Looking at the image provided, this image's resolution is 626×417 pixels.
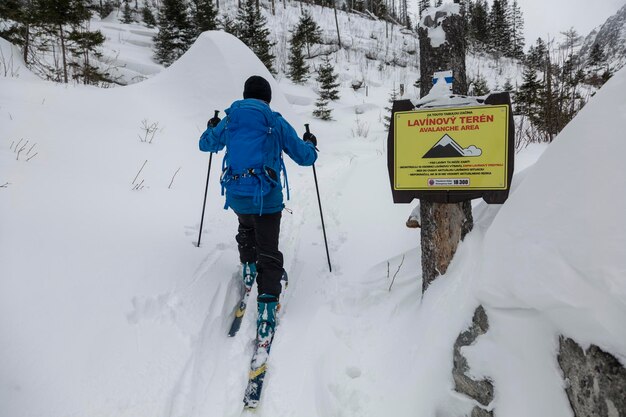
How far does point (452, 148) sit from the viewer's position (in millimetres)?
1891

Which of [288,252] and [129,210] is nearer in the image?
[129,210]

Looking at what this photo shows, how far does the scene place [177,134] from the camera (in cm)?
632

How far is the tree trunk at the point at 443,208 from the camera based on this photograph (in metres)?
2.02

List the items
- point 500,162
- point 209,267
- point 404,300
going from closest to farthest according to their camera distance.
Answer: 1. point 500,162
2. point 404,300
3. point 209,267

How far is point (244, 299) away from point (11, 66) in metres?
8.19

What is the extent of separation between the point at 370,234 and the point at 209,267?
181 centimetres

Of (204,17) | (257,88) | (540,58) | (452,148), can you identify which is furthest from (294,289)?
(204,17)

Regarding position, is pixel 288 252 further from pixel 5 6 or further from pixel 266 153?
pixel 5 6

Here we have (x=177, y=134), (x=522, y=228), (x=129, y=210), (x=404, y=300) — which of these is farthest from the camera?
(x=177, y=134)

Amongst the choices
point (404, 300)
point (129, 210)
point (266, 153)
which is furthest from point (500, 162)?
point (129, 210)

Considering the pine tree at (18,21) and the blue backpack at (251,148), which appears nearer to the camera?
the blue backpack at (251,148)

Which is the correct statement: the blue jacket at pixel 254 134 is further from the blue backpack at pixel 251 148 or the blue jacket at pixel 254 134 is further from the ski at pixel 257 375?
the ski at pixel 257 375

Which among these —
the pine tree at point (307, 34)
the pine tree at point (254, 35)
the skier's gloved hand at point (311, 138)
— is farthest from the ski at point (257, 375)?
the pine tree at point (307, 34)

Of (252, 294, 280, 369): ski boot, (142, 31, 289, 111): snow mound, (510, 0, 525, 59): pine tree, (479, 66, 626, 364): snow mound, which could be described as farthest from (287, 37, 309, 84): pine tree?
(510, 0, 525, 59): pine tree
